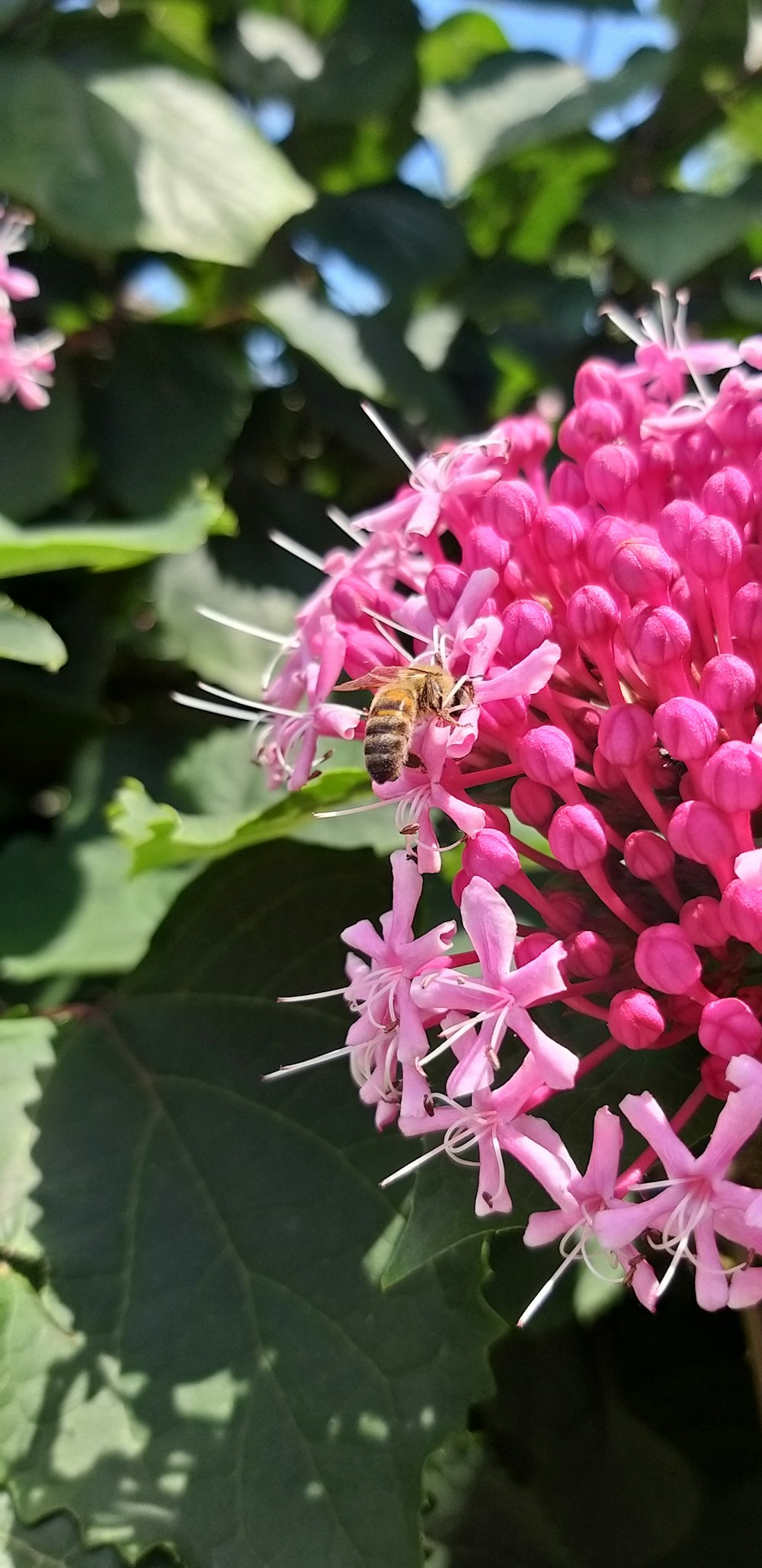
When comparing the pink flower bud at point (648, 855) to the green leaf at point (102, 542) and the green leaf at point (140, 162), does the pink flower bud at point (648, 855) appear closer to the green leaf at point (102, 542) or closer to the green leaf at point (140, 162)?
the green leaf at point (102, 542)

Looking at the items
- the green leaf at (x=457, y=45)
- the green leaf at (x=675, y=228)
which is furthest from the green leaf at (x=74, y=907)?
the green leaf at (x=457, y=45)

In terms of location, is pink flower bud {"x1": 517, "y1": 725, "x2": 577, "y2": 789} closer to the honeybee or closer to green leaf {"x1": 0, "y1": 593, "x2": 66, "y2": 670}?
the honeybee

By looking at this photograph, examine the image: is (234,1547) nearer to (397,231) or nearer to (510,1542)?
(510,1542)

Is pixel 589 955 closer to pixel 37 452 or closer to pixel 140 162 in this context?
pixel 37 452

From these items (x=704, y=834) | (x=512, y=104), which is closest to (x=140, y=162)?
(x=512, y=104)

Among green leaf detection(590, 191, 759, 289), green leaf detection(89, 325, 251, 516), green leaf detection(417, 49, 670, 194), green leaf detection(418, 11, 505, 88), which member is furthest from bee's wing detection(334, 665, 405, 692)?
green leaf detection(418, 11, 505, 88)

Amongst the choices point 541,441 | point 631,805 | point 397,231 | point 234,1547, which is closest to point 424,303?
point 397,231
